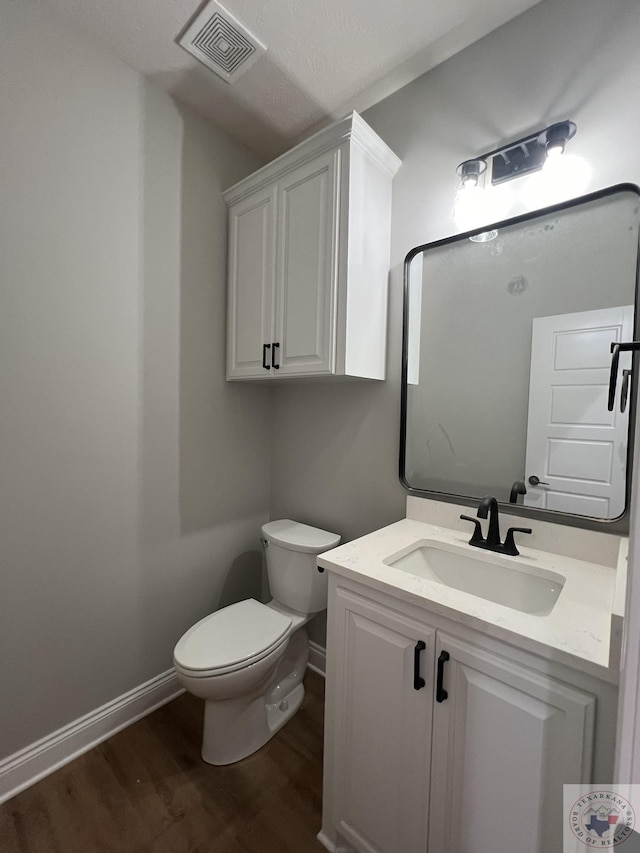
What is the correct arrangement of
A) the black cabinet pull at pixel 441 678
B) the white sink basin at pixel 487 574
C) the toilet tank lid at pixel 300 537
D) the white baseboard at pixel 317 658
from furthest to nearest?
the white baseboard at pixel 317 658 < the toilet tank lid at pixel 300 537 < the white sink basin at pixel 487 574 < the black cabinet pull at pixel 441 678

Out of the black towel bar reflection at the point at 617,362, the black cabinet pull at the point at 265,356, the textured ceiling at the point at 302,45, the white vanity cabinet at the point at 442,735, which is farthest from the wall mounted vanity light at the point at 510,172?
the white vanity cabinet at the point at 442,735

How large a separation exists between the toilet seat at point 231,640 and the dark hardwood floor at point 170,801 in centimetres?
44

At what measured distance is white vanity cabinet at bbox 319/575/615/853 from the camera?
28.5 inches

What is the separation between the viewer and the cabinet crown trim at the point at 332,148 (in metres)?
1.34

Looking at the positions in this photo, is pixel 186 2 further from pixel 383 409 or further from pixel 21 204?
pixel 383 409

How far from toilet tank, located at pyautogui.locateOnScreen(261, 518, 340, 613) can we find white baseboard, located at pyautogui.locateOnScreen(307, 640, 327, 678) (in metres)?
0.37

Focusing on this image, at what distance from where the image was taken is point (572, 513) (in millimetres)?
1185

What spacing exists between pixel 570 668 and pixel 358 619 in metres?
0.51

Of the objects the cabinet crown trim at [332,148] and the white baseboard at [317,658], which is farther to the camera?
the white baseboard at [317,658]

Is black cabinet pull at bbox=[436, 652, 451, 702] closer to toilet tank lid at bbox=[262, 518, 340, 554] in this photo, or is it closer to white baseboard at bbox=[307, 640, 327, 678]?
toilet tank lid at bbox=[262, 518, 340, 554]

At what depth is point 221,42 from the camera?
4.55 ft

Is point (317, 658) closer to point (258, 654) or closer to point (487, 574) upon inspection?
point (258, 654)

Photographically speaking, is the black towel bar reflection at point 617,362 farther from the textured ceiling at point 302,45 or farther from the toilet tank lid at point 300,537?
the textured ceiling at point 302,45

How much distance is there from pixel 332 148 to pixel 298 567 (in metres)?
1.71
